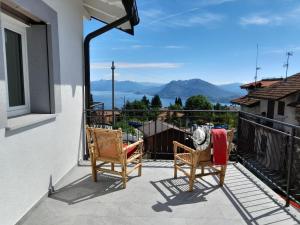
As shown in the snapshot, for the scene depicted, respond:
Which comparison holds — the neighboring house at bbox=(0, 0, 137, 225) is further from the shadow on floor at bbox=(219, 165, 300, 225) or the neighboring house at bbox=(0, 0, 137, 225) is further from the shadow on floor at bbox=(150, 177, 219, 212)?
the shadow on floor at bbox=(219, 165, 300, 225)

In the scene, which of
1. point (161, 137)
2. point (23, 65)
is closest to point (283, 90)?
point (161, 137)

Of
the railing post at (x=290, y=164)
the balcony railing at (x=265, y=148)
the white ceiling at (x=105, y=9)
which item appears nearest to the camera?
the railing post at (x=290, y=164)

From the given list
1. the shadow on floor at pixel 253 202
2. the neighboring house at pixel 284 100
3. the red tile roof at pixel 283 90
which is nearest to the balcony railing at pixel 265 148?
the shadow on floor at pixel 253 202

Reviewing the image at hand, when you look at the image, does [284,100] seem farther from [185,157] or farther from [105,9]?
[105,9]

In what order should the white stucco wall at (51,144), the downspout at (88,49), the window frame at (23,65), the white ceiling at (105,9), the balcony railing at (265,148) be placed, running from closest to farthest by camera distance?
the white stucco wall at (51,144)
the window frame at (23,65)
the balcony railing at (265,148)
the white ceiling at (105,9)
the downspout at (88,49)

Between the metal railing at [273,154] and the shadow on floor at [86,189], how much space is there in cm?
208

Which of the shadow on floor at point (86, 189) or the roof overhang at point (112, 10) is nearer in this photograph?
the shadow on floor at point (86, 189)

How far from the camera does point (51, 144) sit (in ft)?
9.12

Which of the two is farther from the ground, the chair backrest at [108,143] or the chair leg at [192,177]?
the chair backrest at [108,143]

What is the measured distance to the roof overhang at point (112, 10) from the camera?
3.54 m

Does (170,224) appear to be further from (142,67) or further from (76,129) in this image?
(142,67)

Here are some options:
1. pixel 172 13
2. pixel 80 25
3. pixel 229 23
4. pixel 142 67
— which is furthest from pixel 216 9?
pixel 142 67

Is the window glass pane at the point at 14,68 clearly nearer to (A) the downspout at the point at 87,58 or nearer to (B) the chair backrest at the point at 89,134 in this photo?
(B) the chair backrest at the point at 89,134

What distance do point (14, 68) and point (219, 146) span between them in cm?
258
